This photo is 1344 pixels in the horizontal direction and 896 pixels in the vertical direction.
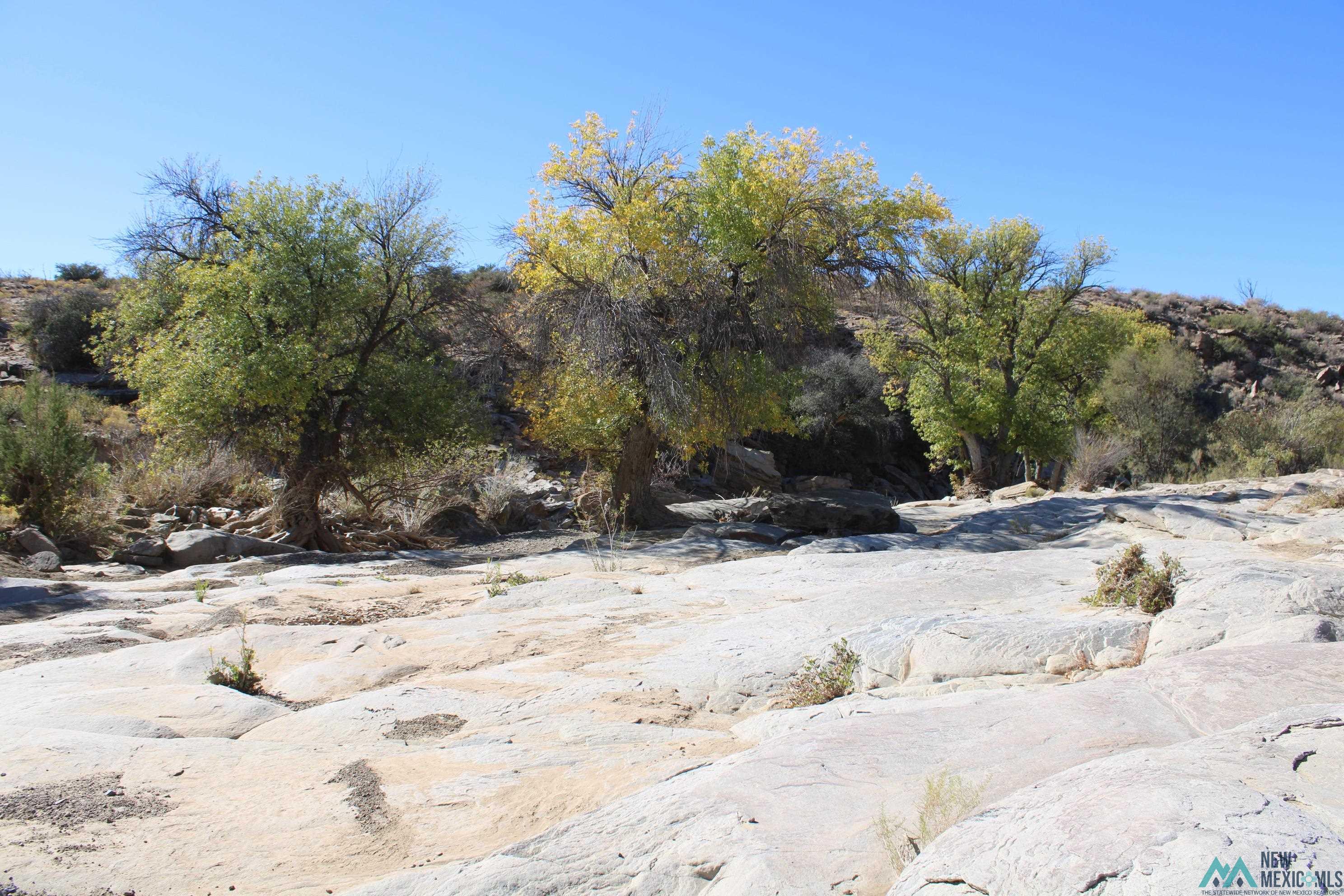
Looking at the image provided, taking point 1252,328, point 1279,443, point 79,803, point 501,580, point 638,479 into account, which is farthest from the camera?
point 1252,328

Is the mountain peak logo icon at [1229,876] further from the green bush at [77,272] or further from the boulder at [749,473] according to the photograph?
the green bush at [77,272]

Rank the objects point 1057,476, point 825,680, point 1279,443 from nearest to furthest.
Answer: point 825,680, point 1279,443, point 1057,476

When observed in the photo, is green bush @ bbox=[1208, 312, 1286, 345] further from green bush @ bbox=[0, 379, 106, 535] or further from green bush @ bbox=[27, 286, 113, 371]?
green bush @ bbox=[27, 286, 113, 371]

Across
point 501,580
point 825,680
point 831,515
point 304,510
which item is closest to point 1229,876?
point 825,680

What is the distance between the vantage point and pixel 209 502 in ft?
→ 51.7

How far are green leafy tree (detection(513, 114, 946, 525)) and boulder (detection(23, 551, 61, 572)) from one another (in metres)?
7.36

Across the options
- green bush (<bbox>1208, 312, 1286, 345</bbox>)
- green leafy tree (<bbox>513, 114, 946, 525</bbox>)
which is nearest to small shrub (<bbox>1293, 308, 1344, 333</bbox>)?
green bush (<bbox>1208, 312, 1286, 345</bbox>)

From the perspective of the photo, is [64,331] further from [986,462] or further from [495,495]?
[986,462]

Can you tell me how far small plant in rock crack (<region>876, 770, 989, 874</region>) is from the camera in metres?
2.45

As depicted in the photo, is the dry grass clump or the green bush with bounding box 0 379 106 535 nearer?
the green bush with bounding box 0 379 106 535

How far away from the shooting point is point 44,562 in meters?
10.9

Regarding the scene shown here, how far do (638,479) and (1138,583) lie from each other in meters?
10.6

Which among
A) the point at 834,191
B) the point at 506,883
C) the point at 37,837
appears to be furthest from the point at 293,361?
the point at 506,883

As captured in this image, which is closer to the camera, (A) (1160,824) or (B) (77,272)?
(A) (1160,824)
